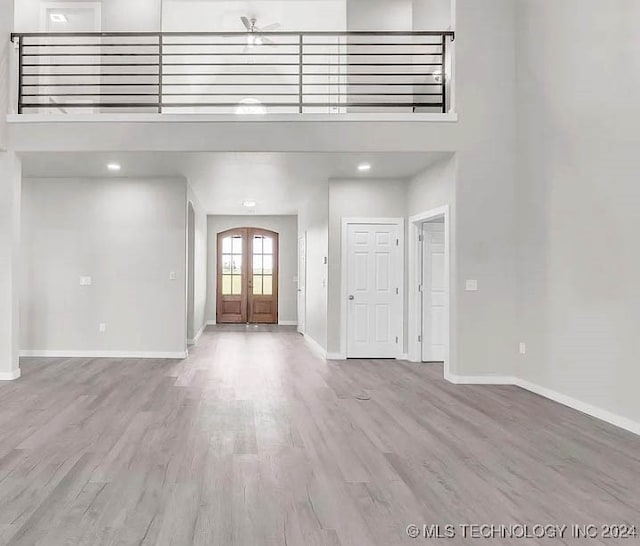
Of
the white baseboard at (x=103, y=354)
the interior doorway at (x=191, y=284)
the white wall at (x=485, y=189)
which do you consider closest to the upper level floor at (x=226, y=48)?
the white wall at (x=485, y=189)

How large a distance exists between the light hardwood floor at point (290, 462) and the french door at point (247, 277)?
7293mm

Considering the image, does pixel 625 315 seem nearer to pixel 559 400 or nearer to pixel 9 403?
pixel 559 400

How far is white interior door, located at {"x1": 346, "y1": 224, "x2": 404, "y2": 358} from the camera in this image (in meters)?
7.36

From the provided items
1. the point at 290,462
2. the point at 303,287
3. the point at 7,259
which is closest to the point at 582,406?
the point at 290,462

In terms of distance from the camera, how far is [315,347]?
27.8 ft

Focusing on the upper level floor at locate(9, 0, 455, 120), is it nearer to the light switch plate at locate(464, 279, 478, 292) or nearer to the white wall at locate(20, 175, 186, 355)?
the white wall at locate(20, 175, 186, 355)

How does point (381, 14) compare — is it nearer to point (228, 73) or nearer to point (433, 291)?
point (228, 73)

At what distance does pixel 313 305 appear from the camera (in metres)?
8.98

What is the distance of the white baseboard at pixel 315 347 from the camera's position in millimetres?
7657

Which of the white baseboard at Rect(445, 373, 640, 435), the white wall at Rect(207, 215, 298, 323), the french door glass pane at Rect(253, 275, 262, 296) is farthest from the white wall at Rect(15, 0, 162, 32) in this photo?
the white baseboard at Rect(445, 373, 640, 435)

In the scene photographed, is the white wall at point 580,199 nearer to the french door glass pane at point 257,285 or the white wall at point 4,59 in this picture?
the white wall at point 4,59

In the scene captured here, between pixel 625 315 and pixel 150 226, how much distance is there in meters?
6.03

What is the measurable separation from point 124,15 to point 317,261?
5085 mm

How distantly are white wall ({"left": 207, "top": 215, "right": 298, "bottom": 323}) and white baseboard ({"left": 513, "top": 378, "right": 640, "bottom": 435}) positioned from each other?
7.83 metres
